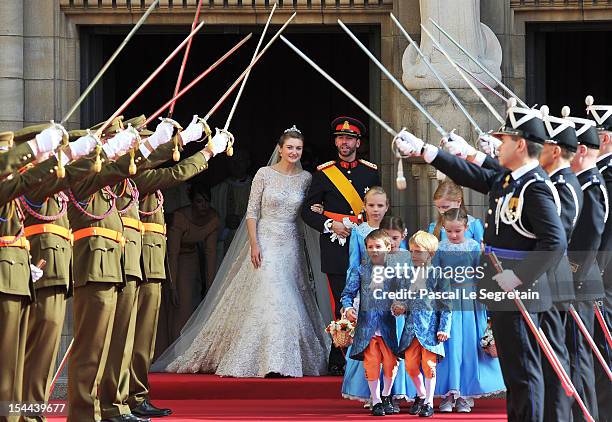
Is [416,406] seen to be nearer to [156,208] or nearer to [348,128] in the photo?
[156,208]

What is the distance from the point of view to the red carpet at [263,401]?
916 cm

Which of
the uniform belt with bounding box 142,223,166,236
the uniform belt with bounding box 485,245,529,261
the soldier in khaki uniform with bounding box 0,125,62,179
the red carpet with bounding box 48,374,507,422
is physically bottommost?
the red carpet with bounding box 48,374,507,422

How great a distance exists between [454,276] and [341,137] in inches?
64.0

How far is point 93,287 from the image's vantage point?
8.31m

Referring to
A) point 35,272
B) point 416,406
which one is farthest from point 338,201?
point 35,272

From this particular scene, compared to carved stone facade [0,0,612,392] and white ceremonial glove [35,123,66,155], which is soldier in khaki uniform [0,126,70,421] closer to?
white ceremonial glove [35,123,66,155]

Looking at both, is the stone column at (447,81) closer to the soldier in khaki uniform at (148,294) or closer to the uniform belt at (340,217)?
the uniform belt at (340,217)

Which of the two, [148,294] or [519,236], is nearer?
[519,236]

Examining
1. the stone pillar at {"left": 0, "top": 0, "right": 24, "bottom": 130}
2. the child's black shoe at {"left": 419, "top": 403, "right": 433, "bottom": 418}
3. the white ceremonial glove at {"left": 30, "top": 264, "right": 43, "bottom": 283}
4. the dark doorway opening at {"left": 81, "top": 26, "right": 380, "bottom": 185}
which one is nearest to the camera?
the white ceremonial glove at {"left": 30, "top": 264, "right": 43, "bottom": 283}

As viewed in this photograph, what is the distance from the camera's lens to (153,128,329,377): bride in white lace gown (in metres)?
10.5

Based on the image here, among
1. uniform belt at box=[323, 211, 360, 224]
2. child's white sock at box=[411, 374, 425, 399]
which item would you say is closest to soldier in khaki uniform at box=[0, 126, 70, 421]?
child's white sock at box=[411, 374, 425, 399]

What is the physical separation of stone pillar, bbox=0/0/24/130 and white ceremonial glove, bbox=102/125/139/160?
133 inches

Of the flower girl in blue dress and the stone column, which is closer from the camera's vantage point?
the flower girl in blue dress

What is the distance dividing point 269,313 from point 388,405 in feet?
5.29
